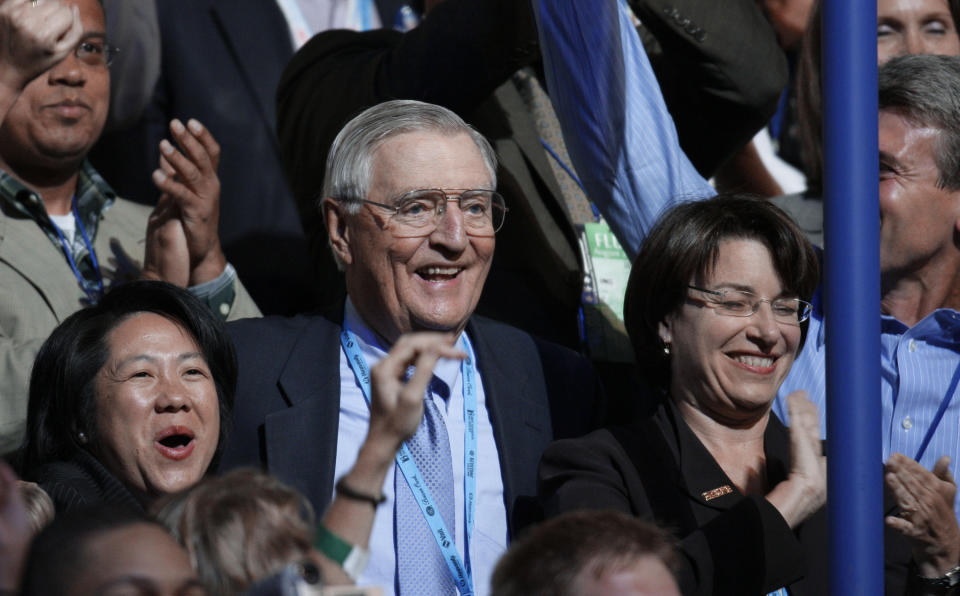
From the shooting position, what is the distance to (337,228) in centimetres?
361

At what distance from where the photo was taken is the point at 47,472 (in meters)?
3.16

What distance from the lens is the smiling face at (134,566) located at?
2031mm

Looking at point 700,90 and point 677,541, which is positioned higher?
point 700,90

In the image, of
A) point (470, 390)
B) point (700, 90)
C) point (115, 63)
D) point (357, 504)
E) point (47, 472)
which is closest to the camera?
point (357, 504)

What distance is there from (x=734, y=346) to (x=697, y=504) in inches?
14.8

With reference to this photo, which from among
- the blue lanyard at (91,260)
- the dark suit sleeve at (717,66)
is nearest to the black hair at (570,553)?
the dark suit sleeve at (717,66)

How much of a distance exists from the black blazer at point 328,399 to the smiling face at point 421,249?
0.19 meters

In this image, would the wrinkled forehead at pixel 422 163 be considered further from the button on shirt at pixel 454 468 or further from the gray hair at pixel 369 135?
the button on shirt at pixel 454 468

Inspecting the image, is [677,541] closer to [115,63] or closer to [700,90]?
Answer: [700,90]

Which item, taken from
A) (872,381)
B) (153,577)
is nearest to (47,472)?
(153,577)

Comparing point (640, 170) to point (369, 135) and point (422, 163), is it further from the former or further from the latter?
point (369, 135)

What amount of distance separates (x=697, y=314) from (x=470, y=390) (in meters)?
0.58

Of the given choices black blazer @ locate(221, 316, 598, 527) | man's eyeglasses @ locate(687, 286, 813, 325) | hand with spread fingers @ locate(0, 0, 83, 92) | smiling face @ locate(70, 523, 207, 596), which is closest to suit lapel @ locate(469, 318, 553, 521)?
black blazer @ locate(221, 316, 598, 527)

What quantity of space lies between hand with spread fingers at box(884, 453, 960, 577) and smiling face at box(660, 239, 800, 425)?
0.42m
